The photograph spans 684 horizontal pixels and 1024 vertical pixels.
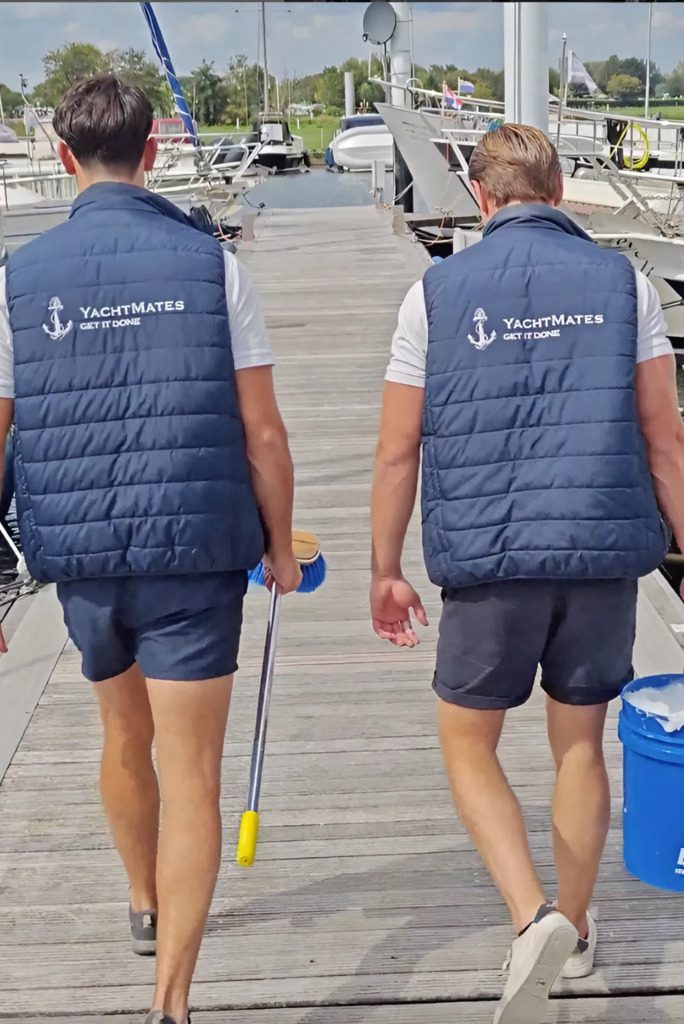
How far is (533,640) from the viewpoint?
219cm

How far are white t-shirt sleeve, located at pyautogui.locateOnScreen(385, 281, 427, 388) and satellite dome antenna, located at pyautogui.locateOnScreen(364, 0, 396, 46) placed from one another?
15816mm

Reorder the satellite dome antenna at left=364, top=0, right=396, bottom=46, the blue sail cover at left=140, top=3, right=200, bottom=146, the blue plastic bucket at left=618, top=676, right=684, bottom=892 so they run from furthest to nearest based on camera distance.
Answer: the blue sail cover at left=140, top=3, right=200, bottom=146
the satellite dome antenna at left=364, top=0, right=396, bottom=46
the blue plastic bucket at left=618, top=676, right=684, bottom=892

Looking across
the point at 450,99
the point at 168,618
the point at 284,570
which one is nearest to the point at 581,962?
the point at 284,570

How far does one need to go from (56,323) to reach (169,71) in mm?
19995

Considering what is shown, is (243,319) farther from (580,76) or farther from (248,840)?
(580,76)

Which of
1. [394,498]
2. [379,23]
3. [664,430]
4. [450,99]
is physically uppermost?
[379,23]

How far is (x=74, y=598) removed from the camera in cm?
214

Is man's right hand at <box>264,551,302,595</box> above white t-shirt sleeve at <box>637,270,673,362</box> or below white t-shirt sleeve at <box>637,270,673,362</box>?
below

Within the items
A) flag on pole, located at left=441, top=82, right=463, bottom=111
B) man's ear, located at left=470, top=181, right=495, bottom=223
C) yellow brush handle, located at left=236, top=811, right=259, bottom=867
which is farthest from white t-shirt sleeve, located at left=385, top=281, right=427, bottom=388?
flag on pole, located at left=441, top=82, right=463, bottom=111

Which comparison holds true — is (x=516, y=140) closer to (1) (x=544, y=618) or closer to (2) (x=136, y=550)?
(1) (x=544, y=618)

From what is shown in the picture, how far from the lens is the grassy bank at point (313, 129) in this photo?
64.4 m

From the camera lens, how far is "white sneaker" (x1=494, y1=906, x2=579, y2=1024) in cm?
200

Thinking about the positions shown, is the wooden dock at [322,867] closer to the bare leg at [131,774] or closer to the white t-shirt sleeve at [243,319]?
the bare leg at [131,774]

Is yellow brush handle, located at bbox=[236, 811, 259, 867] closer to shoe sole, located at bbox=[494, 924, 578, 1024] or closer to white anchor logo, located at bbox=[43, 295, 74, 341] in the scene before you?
shoe sole, located at bbox=[494, 924, 578, 1024]
